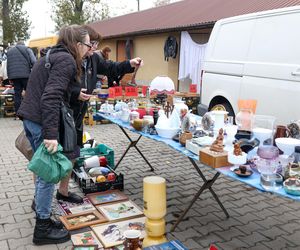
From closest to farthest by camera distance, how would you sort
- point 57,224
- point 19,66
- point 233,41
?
point 57,224, point 233,41, point 19,66

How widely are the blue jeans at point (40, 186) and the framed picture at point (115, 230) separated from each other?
1.48 feet

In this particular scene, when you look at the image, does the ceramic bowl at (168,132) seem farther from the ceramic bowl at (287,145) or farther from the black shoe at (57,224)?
the black shoe at (57,224)

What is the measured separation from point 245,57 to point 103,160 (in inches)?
94.1

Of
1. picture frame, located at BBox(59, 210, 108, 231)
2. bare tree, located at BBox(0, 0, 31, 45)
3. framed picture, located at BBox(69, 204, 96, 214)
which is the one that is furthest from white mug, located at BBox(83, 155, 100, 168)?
bare tree, located at BBox(0, 0, 31, 45)

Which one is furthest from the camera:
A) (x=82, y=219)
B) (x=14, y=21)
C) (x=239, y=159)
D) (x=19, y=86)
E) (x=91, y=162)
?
(x=14, y=21)

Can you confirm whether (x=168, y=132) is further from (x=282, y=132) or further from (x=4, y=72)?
(x=4, y=72)

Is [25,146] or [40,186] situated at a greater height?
[25,146]

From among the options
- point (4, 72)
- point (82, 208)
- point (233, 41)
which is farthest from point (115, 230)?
point (4, 72)

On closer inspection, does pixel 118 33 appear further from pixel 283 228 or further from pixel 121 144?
pixel 283 228

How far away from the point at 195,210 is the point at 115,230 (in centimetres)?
85

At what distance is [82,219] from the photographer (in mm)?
3127

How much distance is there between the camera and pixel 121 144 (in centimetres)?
602

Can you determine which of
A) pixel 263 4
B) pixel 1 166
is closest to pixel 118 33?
pixel 263 4

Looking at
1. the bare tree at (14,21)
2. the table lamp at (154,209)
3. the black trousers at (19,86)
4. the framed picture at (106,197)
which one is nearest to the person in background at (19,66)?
the black trousers at (19,86)
